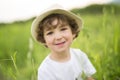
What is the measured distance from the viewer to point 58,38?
2.75m

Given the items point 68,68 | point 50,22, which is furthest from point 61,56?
point 50,22

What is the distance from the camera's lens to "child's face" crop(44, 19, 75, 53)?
273cm

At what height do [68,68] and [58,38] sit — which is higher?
[58,38]

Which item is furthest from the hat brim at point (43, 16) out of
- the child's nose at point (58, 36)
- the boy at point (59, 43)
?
the child's nose at point (58, 36)

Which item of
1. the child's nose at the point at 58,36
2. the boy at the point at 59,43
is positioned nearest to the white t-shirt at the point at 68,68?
the boy at the point at 59,43

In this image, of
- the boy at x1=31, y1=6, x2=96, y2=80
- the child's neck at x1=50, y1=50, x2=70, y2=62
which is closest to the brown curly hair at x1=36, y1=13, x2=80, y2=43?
the boy at x1=31, y1=6, x2=96, y2=80

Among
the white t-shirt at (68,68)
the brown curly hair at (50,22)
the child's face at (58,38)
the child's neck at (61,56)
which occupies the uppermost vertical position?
the brown curly hair at (50,22)

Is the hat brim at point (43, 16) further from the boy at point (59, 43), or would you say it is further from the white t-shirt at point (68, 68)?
the white t-shirt at point (68, 68)

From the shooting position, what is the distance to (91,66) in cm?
292

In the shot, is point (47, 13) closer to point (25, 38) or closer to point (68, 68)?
point (25, 38)

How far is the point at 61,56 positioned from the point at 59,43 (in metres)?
0.10

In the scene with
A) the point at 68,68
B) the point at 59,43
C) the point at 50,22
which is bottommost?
the point at 68,68

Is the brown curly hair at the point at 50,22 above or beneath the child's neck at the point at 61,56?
above

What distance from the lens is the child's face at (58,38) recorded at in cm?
273
